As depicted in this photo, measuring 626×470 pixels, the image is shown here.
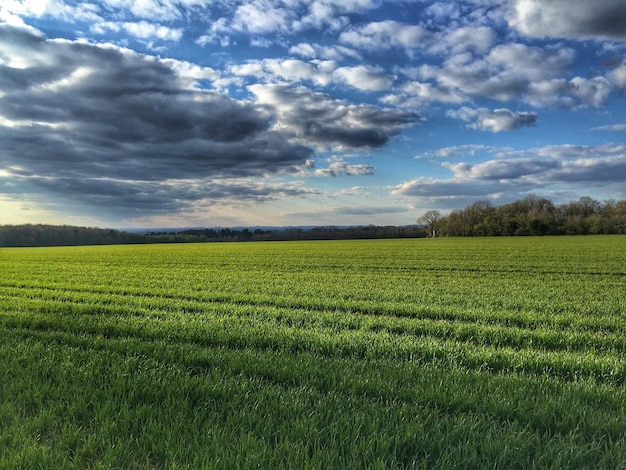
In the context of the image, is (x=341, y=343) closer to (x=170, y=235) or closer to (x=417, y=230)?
(x=170, y=235)

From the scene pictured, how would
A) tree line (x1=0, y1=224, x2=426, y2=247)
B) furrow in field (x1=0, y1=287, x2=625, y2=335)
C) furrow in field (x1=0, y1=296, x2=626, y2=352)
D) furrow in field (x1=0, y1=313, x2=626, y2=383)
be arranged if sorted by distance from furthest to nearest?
tree line (x1=0, y1=224, x2=426, y2=247) < furrow in field (x1=0, y1=287, x2=625, y2=335) < furrow in field (x1=0, y1=296, x2=626, y2=352) < furrow in field (x1=0, y1=313, x2=626, y2=383)

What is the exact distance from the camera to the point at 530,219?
12306 cm

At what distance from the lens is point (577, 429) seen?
442 cm

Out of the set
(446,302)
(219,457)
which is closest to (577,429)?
(219,457)

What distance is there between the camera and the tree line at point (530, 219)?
12088 cm

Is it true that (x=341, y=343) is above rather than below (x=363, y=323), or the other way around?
above

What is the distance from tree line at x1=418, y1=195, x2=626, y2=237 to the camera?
12088 centimetres

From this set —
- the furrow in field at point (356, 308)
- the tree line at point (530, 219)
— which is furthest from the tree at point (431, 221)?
the furrow in field at point (356, 308)

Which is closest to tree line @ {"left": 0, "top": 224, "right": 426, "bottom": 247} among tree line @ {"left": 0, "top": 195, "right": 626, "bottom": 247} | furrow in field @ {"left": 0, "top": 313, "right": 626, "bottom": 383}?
tree line @ {"left": 0, "top": 195, "right": 626, "bottom": 247}

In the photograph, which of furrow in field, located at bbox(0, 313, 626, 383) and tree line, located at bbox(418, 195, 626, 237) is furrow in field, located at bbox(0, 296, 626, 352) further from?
tree line, located at bbox(418, 195, 626, 237)

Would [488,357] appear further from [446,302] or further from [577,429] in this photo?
[446,302]

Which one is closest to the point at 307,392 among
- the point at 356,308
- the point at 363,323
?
the point at 363,323

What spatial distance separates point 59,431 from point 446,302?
13.1 metres

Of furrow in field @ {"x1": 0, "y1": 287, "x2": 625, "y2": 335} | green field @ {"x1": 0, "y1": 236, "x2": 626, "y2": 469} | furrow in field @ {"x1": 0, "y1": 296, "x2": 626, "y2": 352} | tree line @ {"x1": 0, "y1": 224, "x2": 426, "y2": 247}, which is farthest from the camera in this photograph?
tree line @ {"x1": 0, "y1": 224, "x2": 426, "y2": 247}
